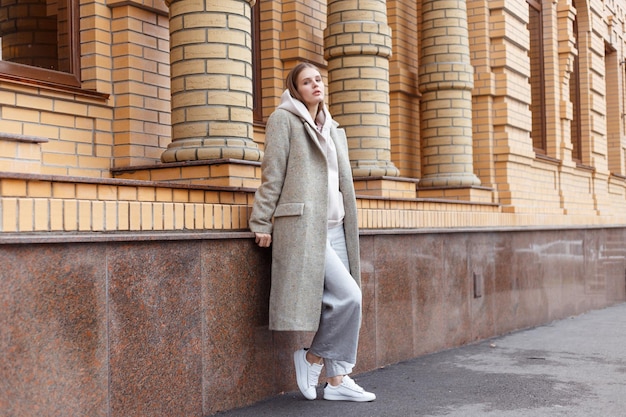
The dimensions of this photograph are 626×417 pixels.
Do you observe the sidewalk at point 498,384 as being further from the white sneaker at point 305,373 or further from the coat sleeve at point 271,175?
the coat sleeve at point 271,175

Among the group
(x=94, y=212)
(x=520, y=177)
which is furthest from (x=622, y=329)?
(x=94, y=212)

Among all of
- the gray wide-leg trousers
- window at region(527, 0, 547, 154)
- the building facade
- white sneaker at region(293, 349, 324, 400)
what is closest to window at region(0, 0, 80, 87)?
the building facade

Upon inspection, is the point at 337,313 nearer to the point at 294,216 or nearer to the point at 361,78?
the point at 294,216

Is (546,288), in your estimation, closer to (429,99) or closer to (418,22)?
(429,99)

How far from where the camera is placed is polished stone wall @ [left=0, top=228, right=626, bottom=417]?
3725 mm

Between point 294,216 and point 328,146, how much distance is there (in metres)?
0.50

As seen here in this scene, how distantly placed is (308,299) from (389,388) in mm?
1180

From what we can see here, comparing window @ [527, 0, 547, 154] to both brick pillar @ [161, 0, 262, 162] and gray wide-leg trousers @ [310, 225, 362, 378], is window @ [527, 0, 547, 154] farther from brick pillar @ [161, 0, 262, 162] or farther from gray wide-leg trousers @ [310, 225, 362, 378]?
gray wide-leg trousers @ [310, 225, 362, 378]

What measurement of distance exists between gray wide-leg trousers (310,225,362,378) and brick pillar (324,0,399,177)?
2243mm

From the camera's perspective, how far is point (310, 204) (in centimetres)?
478

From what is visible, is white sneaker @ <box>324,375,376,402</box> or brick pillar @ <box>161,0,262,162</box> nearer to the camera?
white sneaker @ <box>324,375,376,402</box>

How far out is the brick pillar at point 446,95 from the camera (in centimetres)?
881

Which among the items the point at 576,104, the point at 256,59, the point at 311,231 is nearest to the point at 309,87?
the point at 311,231

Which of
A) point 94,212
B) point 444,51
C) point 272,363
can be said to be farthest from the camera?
point 444,51
